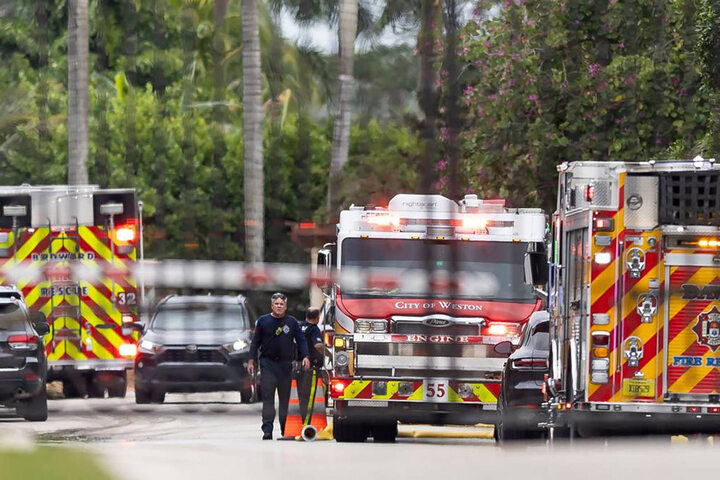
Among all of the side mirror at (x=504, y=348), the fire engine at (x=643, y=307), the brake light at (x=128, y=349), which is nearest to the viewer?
the fire engine at (x=643, y=307)

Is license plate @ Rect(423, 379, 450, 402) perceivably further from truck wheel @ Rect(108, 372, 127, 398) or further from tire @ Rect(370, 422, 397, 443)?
truck wheel @ Rect(108, 372, 127, 398)

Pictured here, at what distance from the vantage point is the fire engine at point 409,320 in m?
13.1

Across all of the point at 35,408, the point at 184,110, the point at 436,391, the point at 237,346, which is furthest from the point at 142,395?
the point at 184,110

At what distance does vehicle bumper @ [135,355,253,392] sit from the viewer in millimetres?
14430

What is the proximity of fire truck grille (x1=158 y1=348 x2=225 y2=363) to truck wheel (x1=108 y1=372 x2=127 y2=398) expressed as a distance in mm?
784

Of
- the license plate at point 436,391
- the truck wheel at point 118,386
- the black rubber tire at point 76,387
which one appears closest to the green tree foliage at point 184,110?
the license plate at point 436,391

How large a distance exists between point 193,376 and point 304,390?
2.28 m

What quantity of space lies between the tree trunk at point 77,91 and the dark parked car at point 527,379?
5.98 metres

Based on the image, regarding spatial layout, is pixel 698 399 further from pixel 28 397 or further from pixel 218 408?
pixel 218 408

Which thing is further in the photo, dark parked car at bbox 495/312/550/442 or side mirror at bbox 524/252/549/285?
side mirror at bbox 524/252/549/285

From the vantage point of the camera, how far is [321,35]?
16.1 ft

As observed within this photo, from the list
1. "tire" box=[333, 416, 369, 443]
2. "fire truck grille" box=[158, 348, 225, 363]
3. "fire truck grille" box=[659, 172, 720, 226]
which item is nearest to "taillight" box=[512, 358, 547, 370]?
"tire" box=[333, 416, 369, 443]

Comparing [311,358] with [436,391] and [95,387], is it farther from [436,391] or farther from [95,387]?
[95,387]

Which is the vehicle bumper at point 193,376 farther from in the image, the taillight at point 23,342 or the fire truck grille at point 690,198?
the fire truck grille at point 690,198
